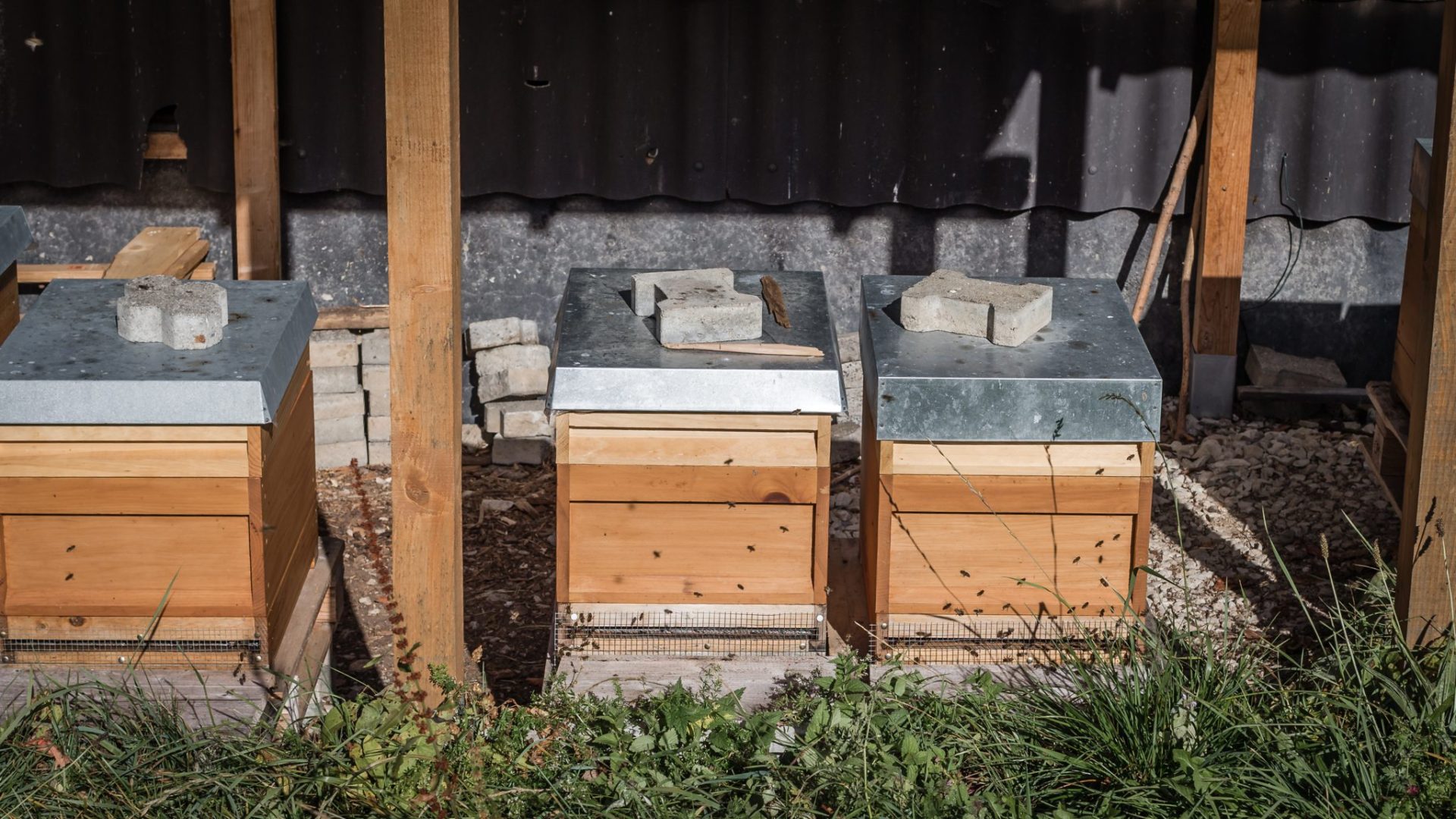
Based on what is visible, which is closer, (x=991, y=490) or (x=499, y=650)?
(x=991, y=490)

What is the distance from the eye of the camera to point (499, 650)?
5.07 m

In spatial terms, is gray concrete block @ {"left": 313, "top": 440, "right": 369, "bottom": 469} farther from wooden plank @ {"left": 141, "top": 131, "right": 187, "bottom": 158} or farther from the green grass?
the green grass

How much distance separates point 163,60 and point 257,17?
50cm

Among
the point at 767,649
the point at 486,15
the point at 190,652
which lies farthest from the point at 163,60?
the point at 767,649

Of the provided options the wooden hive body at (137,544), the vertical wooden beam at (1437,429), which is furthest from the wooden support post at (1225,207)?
the wooden hive body at (137,544)

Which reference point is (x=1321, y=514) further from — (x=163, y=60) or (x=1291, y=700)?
(x=163, y=60)

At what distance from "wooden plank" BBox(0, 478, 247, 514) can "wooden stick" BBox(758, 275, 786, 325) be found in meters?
1.33

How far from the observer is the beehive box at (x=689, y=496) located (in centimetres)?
347

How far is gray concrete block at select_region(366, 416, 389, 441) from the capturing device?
643 centimetres

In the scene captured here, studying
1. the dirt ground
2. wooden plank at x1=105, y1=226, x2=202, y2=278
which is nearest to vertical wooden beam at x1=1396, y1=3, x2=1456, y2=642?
the dirt ground

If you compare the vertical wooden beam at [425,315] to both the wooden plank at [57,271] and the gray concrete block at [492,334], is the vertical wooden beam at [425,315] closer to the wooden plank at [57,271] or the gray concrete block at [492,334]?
the gray concrete block at [492,334]

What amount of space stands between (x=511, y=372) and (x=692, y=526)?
3.11 m

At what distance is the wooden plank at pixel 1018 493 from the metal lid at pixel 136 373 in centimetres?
145

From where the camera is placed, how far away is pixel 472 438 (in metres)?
6.65
